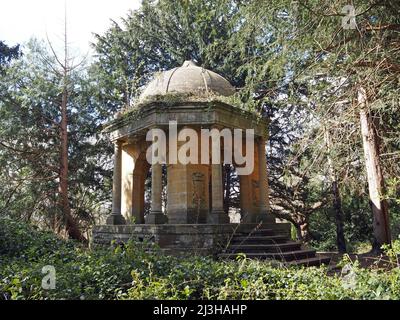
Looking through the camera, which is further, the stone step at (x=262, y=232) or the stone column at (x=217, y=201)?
the stone step at (x=262, y=232)

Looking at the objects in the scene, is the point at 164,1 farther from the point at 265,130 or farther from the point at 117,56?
the point at 117,56

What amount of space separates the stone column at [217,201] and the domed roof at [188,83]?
304 centimetres

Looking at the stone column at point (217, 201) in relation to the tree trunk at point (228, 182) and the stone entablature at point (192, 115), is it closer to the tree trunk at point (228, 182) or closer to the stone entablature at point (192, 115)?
the stone entablature at point (192, 115)

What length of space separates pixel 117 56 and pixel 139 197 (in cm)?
925

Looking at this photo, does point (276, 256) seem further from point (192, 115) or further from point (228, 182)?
point (228, 182)

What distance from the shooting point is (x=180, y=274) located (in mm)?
4797

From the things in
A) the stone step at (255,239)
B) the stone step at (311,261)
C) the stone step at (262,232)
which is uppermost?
the stone step at (262,232)

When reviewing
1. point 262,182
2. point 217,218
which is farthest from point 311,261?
point 262,182

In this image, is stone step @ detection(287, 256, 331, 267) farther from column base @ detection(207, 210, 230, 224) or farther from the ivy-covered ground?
the ivy-covered ground

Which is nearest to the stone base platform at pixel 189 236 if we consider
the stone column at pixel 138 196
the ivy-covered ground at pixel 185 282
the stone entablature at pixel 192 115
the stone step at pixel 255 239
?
the stone step at pixel 255 239

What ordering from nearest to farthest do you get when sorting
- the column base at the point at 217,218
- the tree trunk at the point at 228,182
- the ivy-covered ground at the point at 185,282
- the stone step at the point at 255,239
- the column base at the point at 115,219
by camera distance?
the ivy-covered ground at the point at 185,282, the stone step at the point at 255,239, the column base at the point at 217,218, the column base at the point at 115,219, the tree trunk at the point at 228,182

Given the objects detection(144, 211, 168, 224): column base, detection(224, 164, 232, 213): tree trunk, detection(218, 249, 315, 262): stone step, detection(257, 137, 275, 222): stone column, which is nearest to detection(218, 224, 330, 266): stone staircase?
detection(218, 249, 315, 262): stone step

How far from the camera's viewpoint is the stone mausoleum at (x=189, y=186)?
9.77 meters

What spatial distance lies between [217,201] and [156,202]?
1.92 meters
